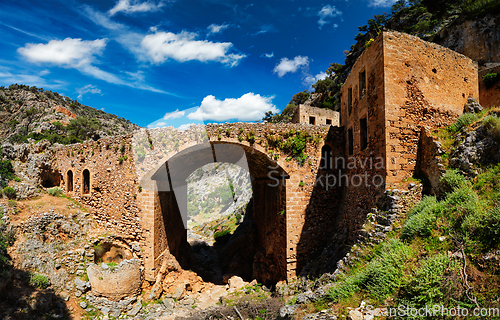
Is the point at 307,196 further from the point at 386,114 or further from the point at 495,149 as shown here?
the point at 495,149

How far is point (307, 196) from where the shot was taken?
11.7 metres

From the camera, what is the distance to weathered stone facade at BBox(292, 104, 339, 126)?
61.7ft

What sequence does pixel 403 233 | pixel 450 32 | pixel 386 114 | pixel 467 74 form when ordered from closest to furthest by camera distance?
pixel 403 233, pixel 386 114, pixel 467 74, pixel 450 32

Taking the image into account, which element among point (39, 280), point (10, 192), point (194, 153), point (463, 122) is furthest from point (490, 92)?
point (10, 192)

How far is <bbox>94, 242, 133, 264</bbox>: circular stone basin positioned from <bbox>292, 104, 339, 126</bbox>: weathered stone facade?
14.8m

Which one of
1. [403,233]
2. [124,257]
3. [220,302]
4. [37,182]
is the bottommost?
[220,302]

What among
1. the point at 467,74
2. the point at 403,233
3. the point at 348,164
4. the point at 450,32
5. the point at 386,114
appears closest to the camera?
the point at 403,233

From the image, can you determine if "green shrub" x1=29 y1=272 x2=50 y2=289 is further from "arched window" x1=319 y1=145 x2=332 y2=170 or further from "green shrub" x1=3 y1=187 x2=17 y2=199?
"arched window" x1=319 y1=145 x2=332 y2=170

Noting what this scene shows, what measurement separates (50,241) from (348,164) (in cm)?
1516

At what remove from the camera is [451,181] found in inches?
268

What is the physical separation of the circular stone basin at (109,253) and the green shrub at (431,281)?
11982 mm

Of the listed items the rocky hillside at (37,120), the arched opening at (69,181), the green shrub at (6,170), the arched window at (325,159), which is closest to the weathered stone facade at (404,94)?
the arched window at (325,159)

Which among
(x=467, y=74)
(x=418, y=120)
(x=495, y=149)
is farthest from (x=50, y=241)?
(x=467, y=74)

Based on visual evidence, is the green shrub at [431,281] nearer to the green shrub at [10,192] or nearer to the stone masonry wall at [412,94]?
the stone masonry wall at [412,94]
